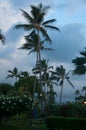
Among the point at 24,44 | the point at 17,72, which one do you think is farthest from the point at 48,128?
the point at 17,72

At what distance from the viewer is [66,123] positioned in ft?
97.0

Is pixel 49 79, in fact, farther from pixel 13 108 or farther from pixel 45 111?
pixel 13 108

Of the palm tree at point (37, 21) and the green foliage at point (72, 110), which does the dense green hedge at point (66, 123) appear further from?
the palm tree at point (37, 21)

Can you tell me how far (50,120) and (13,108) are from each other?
8601 millimetres

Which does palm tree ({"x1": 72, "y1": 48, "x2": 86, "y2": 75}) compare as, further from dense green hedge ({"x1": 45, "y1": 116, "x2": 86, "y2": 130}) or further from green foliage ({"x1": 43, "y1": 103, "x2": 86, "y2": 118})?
dense green hedge ({"x1": 45, "y1": 116, "x2": 86, "y2": 130})

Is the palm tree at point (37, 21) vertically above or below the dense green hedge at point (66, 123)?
above

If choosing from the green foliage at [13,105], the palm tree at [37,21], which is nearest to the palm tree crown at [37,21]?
the palm tree at [37,21]

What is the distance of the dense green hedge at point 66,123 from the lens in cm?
2856

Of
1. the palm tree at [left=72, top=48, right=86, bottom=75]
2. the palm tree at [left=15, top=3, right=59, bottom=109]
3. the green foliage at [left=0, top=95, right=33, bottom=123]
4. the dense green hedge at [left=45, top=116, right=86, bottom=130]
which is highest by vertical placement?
the palm tree at [left=15, top=3, right=59, bottom=109]

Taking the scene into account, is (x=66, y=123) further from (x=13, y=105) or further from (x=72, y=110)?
(x=72, y=110)

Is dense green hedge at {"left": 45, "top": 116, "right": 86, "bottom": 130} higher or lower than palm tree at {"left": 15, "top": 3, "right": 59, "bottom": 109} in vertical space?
lower

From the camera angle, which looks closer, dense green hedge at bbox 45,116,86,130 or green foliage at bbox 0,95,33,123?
dense green hedge at bbox 45,116,86,130

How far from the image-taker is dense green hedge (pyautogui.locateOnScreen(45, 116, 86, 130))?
93.7 ft

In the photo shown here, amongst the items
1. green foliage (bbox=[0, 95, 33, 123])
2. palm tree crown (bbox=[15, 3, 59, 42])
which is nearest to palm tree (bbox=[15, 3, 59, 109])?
palm tree crown (bbox=[15, 3, 59, 42])
